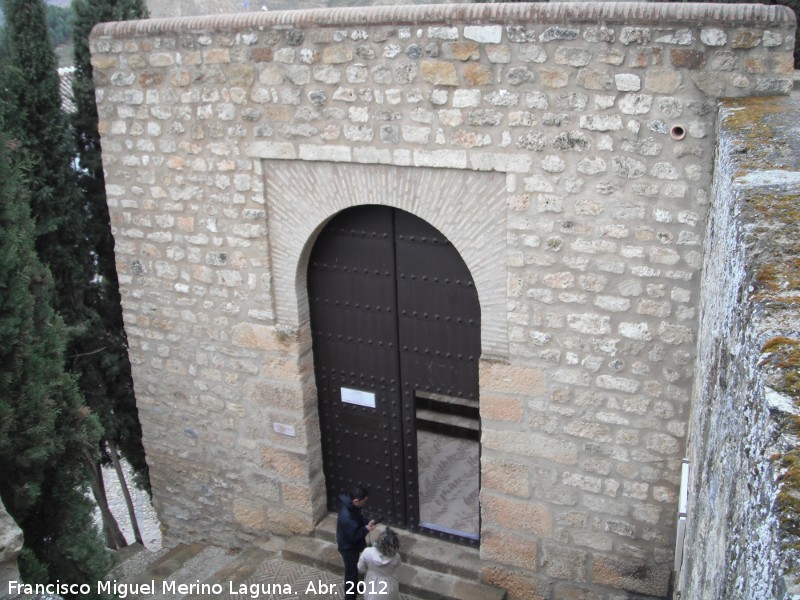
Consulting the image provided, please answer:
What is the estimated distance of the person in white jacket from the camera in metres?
4.76

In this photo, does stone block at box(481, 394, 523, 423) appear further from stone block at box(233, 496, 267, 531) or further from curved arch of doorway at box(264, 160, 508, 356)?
stone block at box(233, 496, 267, 531)

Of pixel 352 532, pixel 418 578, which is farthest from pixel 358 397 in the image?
pixel 418 578

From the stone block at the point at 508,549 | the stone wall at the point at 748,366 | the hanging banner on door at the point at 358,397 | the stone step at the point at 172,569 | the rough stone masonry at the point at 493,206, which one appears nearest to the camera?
the stone wall at the point at 748,366

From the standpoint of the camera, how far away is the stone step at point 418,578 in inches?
206

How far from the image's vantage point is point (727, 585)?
1.54 metres

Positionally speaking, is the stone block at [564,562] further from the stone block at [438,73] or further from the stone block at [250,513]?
the stone block at [438,73]

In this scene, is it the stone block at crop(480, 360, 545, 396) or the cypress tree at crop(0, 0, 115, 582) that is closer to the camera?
the cypress tree at crop(0, 0, 115, 582)

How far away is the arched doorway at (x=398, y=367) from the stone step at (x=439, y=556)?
80 mm

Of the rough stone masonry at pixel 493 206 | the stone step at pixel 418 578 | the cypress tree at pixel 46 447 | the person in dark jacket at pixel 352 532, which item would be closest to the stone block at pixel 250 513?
the rough stone masonry at pixel 493 206

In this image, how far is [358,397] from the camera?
18.6ft

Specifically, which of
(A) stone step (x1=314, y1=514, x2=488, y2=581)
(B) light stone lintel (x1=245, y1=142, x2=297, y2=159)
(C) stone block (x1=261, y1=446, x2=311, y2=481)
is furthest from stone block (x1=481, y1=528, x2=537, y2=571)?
(B) light stone lintel (x1=245, y1=142, x2=297, y2=159)

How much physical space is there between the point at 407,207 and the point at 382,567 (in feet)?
7.49

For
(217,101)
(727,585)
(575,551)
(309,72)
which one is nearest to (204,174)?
(217,101)

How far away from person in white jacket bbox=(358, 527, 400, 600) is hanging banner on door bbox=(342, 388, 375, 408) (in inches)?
42.5
